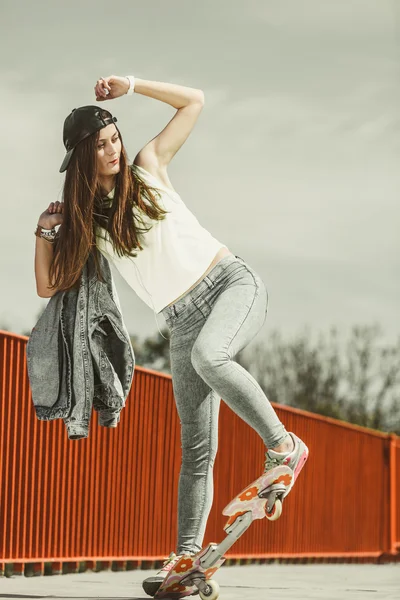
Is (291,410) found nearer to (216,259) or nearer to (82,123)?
(216,259)

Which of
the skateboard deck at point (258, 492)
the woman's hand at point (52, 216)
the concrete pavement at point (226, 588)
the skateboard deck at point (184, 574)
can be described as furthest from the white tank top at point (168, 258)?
the concrete pavement at point (226, 588)

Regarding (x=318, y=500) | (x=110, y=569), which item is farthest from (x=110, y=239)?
(x=318, y=500)

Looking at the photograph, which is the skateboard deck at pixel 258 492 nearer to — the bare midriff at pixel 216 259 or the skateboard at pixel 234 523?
the skateboard at pixel 234 523

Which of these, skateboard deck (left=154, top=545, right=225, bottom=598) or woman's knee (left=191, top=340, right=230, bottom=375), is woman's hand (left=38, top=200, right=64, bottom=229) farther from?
skateboard deck (left=154, top=545, right=225, bottom=598)

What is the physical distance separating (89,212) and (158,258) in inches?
12.2

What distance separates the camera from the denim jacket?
459 cm

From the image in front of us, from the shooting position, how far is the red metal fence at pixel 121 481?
700 centimetres

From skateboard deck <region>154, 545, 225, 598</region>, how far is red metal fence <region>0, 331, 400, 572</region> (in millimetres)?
2460

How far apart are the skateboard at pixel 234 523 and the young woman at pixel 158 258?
124mm

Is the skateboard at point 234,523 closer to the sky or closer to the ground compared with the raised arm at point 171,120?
closer to the ground

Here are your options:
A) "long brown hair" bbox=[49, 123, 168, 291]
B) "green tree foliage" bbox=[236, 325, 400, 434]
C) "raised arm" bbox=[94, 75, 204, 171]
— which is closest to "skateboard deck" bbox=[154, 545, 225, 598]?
"long brown hair" bbox=[49, 123, 168, 291]

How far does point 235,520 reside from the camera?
4.32 metres

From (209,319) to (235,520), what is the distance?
73cm

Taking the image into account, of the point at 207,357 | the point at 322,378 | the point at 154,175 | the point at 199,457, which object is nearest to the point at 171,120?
the point at 154,175
